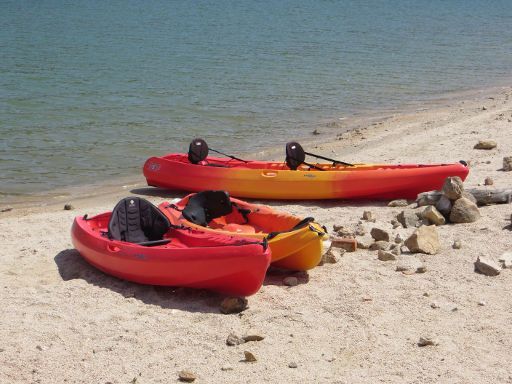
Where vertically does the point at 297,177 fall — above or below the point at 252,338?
above

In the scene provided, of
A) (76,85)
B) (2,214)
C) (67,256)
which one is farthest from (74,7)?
(67,256)

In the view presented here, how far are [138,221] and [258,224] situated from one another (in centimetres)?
123

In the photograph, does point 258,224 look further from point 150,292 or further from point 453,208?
point 453,208

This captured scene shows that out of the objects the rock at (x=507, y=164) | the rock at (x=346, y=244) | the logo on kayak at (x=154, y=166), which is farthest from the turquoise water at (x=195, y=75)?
the rock at (x=346, y=244)

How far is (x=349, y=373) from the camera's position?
19.2 ft

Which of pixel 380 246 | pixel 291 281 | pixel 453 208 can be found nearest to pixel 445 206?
pixel 453 208

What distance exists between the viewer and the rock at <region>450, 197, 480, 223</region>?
339 inches

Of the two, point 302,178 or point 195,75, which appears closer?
point 302,178

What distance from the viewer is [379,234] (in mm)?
8266

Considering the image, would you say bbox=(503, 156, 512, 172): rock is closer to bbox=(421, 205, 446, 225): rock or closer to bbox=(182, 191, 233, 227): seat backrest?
bbox=(421, 205, 446, 225): rock

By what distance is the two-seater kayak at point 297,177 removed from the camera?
33.9ft

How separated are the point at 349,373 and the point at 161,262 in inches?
87.9

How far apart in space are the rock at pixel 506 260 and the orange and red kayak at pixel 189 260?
2153 mm

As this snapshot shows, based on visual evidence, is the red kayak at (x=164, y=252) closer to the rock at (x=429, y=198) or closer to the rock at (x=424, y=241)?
the rock at (x=424, y=241)
